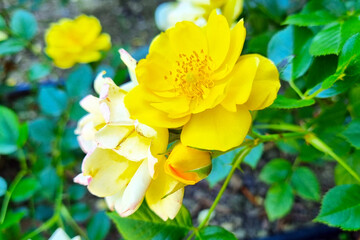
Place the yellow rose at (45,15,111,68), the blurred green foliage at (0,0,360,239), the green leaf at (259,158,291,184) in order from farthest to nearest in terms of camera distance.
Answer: the yellow rose at (45,15,111,68)
the green leaf at (259,158,291,184)
the blurred green foliage at (0,0,360,239)

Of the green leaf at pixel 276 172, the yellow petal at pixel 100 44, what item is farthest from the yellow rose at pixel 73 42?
the green leaf at pixel 276 172

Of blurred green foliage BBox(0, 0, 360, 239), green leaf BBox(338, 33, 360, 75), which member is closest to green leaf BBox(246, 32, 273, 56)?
Result: blurred green foliage BBox(0, 0, 360, 239)

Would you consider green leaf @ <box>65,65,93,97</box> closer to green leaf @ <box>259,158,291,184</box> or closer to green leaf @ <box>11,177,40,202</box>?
green leaf @ <box>11,177,40,202</box>

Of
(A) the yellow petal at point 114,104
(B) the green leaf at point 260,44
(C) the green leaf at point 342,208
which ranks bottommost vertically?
(C) the green leaf at point 342,208

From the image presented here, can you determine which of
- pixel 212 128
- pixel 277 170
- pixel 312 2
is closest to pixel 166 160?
pixel 212 128

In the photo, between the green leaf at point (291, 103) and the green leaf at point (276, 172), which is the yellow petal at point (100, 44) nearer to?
the green leaf at point (276, 172)

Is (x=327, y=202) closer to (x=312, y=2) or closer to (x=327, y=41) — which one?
(x=327, y=41)

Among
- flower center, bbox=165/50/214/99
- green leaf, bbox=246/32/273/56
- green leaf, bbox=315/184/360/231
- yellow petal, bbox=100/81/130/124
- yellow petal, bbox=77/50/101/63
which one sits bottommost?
yellow petal, bbox=77/50/101/63

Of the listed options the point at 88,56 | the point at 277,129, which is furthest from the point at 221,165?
the point at 88,56
